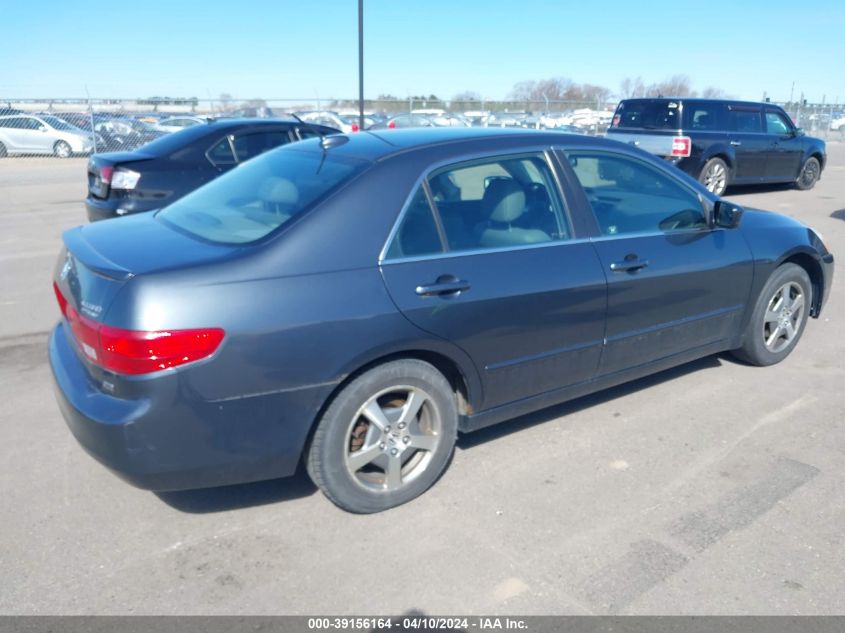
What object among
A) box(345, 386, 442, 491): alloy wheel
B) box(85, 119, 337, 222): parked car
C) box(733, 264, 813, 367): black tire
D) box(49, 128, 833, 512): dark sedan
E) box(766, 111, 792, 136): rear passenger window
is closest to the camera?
box(49, 128, 833, 512): dark sedan

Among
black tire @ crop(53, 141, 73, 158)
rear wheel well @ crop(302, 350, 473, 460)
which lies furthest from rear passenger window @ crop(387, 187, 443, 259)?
black tire @ crop(53, 141, 73, 158)

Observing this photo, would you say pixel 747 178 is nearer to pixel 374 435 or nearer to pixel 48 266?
pixel 48 266

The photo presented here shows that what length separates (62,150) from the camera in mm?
23766

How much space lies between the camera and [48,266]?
26.0 feet

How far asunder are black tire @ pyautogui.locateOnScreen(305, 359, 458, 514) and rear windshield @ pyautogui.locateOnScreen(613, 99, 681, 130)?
11.0 metres

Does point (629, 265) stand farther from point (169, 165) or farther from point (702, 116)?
point (702, 116)

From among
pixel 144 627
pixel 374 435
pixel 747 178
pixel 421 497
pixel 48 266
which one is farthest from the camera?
pixel 747 178

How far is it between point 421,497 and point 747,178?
12.6 metres

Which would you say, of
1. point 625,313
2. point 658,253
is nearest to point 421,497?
point 625,313

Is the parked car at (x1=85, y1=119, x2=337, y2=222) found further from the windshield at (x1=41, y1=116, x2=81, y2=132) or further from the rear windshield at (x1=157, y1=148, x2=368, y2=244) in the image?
the windshield at (x1=41, y1=116, x2=81, y2=132)

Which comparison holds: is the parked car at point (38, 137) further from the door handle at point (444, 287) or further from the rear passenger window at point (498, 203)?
the door handle at point (444, 287)

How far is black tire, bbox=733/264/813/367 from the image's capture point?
4887 millimetres

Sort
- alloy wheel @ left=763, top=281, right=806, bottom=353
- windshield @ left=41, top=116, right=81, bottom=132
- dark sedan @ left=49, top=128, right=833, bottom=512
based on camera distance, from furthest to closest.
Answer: windshield @ left=41, top=116, right=81, bottom=132
alloy wheel @ left=763, top=281, right=806, bottom=353
dark sedan @ left=49, top=128, right=833, bottom=512

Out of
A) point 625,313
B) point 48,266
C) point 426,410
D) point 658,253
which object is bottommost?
point 48,266
